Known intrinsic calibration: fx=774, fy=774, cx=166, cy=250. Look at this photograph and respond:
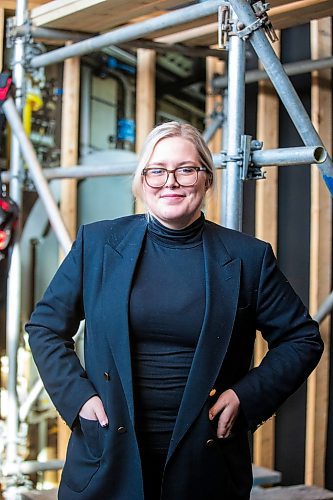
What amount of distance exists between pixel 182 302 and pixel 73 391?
0.37 metres

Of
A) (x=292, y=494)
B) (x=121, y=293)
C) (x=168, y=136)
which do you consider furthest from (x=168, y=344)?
(x=292, y=494)

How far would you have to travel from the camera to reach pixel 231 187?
2.52 m

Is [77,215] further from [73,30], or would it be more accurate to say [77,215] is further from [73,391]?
[73,391]

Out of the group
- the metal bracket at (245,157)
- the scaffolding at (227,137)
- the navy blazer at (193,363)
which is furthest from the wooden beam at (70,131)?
the navy blazer at (193,363)

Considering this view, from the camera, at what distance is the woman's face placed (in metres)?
2.00

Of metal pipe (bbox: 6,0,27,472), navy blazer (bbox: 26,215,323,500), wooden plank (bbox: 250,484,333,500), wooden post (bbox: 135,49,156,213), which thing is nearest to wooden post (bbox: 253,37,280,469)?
wooden post (bbox: 135,49,156,213)

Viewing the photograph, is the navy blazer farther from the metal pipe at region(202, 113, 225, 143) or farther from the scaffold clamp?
the metal pipe at region(202, 113, 225, 143)

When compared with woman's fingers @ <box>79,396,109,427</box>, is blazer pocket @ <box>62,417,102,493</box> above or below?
below

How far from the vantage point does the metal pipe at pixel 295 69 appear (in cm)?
375

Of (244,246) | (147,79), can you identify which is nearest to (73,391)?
(244,246)

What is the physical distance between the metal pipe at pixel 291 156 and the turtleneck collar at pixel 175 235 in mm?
497

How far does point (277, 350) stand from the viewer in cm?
208

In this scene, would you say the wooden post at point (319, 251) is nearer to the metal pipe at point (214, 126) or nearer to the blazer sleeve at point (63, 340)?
the metal pipe at point (214, 126)

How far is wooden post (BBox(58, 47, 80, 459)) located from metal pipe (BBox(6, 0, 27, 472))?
0.50 m
